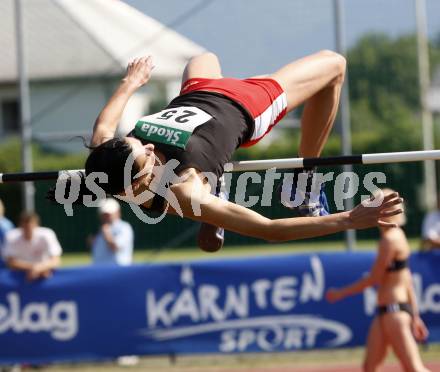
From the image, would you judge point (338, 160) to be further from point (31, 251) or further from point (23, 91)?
point (23, 91)

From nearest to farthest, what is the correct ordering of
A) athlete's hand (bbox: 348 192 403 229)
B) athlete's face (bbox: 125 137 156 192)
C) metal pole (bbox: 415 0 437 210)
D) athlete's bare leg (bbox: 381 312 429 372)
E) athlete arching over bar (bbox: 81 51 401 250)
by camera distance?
athlete's hand (bbox: 348 192 403 229) → athlete arching over bar (bbox: 81 51 401 250) → athlete's face (bbox: 125 137 156 192) → athlete's bare leg (bbox: 381 312 429 372) → metal pole (bbox: 415 0 437 210)

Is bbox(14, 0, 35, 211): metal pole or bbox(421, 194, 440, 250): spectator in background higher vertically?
bbox(14, 0, 35, 211): metal pole

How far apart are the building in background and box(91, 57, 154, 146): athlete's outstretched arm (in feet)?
15.3

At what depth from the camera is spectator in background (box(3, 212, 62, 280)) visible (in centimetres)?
979

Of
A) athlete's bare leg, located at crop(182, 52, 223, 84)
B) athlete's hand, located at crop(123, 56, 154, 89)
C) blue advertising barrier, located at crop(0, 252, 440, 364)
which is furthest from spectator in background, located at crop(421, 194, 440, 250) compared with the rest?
athlete's hand, located at crop(123, 56, 154, 89)

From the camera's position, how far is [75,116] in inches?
423

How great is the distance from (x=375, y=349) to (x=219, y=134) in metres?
3.28

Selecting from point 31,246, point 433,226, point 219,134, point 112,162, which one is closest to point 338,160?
point 219,134

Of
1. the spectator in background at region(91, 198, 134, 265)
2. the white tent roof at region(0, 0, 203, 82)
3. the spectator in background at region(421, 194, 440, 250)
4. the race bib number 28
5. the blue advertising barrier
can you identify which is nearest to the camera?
the race bib number 28

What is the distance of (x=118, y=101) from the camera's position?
5438 mm

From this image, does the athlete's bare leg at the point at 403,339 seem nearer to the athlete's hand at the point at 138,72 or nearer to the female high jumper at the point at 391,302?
the female high jumper at the point at 391,302

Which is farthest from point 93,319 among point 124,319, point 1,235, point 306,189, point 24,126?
point 306,189

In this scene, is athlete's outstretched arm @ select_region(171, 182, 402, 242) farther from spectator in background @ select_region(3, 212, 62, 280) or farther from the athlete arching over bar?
spectator in background @ select_region(3, 212, 62, 280)

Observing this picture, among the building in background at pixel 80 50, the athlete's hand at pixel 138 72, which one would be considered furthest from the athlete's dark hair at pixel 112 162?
the building in background at pixel 80 50
